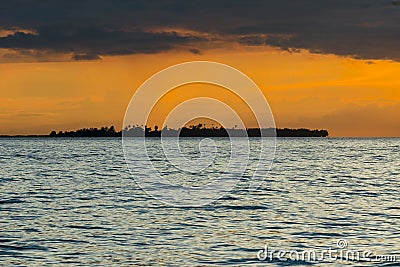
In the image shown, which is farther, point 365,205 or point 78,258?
point 365,205

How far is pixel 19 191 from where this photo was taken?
5591 cm

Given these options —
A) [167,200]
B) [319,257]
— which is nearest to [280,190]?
[167,200]

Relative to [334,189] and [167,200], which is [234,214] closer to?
[167,200]

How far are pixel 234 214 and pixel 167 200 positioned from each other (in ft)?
27.2

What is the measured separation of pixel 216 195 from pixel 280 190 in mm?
6069

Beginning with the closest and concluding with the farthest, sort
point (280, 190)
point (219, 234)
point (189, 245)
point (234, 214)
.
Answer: point (189, 245) < point (219, 234) < point (234, 214) < point (280, 190)

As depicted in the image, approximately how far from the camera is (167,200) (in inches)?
1918

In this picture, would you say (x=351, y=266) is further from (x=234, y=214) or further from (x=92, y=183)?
(x=92, y=183)

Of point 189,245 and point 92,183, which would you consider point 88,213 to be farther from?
point 92,183

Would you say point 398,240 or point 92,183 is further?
point 92,183

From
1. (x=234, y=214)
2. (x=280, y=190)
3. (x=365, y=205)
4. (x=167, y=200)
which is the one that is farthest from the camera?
(x=280, y=190)

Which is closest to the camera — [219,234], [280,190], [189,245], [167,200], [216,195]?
[189,245]

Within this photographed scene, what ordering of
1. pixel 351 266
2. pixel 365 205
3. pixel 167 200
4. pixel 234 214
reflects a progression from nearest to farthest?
pixel 351 266
pixel 234 214
pixel 365 205
pixel 167 200

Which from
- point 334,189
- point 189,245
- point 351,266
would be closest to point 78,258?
point 189,245
